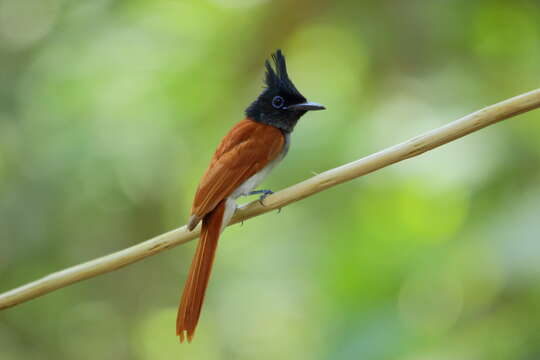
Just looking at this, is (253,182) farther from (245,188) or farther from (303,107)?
(303,107)

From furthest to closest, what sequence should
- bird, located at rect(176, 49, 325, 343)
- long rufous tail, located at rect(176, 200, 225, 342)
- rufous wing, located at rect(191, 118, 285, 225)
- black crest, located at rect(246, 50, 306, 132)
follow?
black crest, located at rect(246, 50, 306, 132)
rufous wing, located at rect(191, 118, 285, 225)
bird, located at rect(176, 49, 325, 343)
long rufous tail, located at rect(176, 200, 225, 342)

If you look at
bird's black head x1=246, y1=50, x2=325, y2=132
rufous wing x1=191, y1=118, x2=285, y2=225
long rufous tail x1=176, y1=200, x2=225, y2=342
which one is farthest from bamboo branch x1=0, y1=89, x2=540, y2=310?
bird's black head x1=246, y1=50, x2=325, y2=132

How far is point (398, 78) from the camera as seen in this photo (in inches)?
137

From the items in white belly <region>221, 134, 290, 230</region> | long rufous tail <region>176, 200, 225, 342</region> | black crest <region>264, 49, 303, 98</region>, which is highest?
black crest <region>264, 49, 303, 98</region>

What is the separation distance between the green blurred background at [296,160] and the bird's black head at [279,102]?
331mm

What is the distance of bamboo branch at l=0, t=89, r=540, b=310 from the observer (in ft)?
5.17

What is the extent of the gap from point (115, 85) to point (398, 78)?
59.0 inches

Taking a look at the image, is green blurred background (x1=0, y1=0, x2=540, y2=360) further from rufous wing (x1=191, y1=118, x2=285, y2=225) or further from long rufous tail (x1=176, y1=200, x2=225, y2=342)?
long rufous tail (x1=176, y1=200, x2=225, y2=342)

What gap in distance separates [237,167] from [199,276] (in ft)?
1.78

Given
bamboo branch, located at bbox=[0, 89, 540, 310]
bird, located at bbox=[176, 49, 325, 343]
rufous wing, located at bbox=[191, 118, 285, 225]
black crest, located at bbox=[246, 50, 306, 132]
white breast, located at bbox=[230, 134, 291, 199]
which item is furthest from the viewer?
black crest, located at bbox=[246, 50, 306, 132]

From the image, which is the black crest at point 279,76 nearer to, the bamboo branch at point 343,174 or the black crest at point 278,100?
the black crest at point 278,100

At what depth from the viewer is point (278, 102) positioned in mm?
2758

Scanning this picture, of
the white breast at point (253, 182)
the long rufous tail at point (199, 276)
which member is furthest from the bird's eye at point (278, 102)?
the long rufous tail at point (199, 276)

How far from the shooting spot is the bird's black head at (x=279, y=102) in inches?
107
